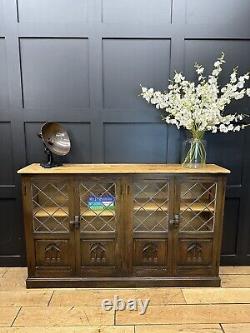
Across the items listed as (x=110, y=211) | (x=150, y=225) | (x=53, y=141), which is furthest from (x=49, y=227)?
(x=150, y=225)

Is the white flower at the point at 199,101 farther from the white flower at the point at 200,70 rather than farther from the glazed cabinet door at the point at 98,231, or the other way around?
the glazed cabinet door at the point at 98,231

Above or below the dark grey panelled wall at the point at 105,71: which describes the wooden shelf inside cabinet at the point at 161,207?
below

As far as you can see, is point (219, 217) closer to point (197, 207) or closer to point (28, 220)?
point (197, 207)

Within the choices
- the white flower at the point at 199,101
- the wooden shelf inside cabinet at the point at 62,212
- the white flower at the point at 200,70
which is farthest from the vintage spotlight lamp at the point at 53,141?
the white flower at the point at 200,70

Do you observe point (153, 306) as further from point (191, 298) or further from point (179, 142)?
point (179, 142)

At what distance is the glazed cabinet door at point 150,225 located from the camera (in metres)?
2.19

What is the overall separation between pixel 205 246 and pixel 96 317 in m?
1.01

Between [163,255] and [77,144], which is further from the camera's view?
[77,144]

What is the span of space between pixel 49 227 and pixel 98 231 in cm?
41

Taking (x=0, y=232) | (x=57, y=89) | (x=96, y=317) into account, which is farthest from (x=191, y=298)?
(x=57, y=89)

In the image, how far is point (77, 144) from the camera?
8.14 ft

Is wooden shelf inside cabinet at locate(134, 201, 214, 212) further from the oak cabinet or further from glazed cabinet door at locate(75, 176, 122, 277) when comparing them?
glazed cabinet door at locate(75, 176, 122, 277)

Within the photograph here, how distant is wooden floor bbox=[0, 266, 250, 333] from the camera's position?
1879 mm

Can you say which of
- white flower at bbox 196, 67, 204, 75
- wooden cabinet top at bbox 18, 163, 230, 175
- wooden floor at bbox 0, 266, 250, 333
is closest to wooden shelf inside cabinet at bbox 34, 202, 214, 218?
wooden cabinet top at bbox 18, 163, 230, 175
